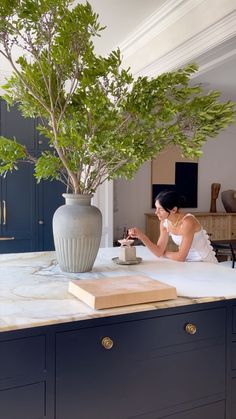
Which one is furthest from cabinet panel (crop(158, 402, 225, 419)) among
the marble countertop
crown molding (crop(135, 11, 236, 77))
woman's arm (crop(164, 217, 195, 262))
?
crown molding (crop(135, 11, 236, 77))

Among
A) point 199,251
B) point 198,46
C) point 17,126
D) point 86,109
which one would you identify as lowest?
point 199,251

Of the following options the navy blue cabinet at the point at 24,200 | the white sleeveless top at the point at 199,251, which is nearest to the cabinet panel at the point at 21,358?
the white sleeveless top at the point at 199,251

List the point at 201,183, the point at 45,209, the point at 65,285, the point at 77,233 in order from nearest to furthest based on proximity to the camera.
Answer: the point at 65,285, the point at 77,233, the point at 45,209, the point at 201,183

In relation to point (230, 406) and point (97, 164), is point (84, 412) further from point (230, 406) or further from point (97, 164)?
point (97, 164)

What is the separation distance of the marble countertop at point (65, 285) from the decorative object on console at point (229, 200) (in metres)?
4.43

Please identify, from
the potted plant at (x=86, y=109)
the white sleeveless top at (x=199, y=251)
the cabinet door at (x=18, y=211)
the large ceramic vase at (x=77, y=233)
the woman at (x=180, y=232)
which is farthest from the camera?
the cabinet door at (x=18, y=211)

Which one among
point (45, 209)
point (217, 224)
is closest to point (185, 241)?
point (45, 209)

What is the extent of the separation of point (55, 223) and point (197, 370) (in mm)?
896

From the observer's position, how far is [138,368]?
136 centimetres

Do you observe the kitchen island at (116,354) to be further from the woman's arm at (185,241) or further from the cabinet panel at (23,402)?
the woman's arm at (185,241)

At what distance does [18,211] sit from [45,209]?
0.31 meters

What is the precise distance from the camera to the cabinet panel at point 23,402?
3.79 feet

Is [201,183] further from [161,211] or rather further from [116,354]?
[116,354]

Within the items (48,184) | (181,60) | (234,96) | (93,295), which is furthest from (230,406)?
(234,96)
